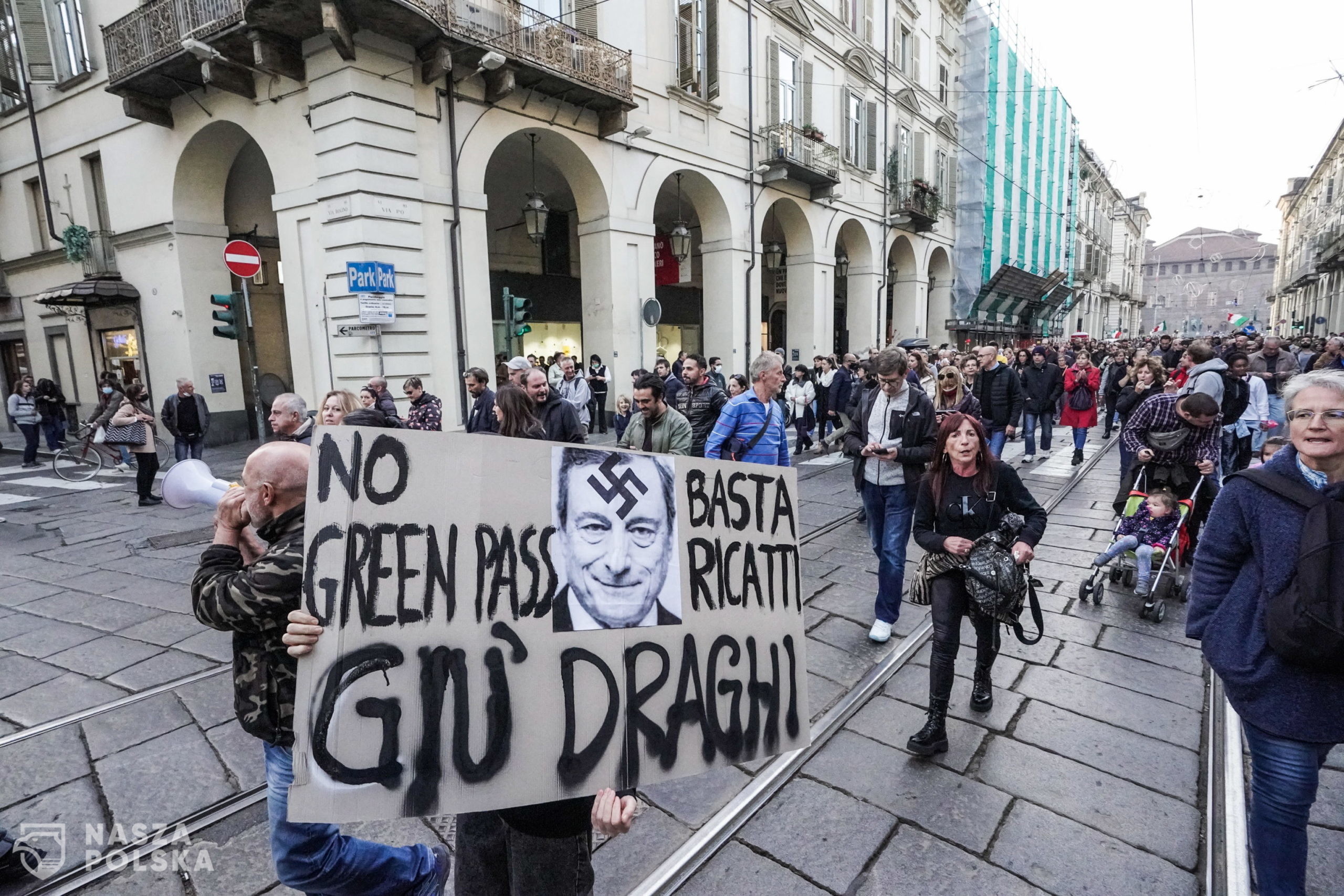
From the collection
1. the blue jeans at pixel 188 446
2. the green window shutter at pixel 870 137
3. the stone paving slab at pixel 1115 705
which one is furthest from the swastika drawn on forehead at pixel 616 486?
the green window shutter at pixel 870 137

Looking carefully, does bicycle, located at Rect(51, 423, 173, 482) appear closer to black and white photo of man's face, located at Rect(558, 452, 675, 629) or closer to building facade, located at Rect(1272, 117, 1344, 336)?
black and white photo of man's face, located at Rect(558, 452, 675, 629)

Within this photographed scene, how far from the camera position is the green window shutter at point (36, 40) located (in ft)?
43.4

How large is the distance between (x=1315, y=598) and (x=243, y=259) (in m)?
9.86

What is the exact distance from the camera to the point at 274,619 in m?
1.64

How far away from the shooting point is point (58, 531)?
6926 millimetres

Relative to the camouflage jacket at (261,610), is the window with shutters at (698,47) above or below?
above

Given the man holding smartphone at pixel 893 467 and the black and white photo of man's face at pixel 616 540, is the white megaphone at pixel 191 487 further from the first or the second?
the man holding smartphone at pixel 893 467

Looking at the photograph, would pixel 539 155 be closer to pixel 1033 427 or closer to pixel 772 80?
pixel 772 80

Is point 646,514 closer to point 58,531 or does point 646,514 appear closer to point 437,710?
point 437,710

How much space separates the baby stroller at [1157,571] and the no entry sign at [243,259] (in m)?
9.14

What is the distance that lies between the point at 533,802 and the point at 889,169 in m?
22.6

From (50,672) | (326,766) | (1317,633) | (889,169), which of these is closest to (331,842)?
(326,766)

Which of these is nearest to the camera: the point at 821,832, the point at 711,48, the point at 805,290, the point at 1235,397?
the point at 821,832

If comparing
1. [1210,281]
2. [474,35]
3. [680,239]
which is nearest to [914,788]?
[474,35]
